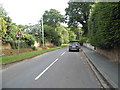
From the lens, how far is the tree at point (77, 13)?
133ft

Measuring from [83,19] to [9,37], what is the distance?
25.6m

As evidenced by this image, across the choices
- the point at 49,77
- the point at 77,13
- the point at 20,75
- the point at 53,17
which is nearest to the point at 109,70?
the point at 49,77

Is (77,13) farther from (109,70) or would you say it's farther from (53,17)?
(109,70)

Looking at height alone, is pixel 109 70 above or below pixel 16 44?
below

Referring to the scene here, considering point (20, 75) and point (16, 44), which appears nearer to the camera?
point (20, 75)

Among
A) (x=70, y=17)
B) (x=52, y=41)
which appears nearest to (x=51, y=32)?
(x=52, y=41)

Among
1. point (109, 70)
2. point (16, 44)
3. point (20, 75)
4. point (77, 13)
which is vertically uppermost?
point (77, 13)

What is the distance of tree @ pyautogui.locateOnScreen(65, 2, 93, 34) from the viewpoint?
40.5m

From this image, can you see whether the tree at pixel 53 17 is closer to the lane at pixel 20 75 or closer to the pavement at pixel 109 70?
the pavement at pixel 109 70

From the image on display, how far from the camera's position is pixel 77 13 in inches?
1665

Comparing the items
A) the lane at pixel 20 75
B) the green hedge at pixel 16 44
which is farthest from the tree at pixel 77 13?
the lane at pixel 20 75

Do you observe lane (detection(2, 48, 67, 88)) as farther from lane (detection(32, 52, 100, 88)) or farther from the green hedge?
the green hedge

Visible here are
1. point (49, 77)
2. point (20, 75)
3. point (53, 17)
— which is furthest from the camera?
point (53, 17)

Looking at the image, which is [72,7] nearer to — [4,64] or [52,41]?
[52,41]
